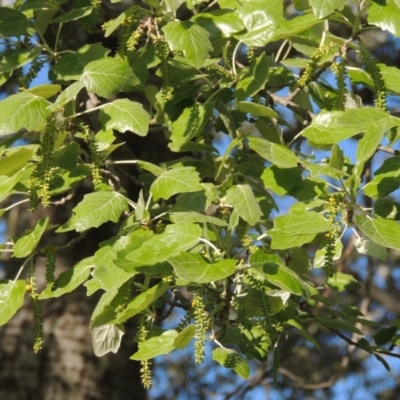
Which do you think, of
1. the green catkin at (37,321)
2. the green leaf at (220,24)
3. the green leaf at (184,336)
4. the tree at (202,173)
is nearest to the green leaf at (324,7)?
the tree at (202,173)

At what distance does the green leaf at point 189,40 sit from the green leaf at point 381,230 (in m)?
0.42

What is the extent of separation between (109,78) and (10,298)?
0.44 m

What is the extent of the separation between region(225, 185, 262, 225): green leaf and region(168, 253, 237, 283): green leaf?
18 centimetres

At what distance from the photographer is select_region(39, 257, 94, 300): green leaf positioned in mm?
1479

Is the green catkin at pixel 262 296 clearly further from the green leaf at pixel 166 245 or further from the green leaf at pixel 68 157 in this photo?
the green leaf at pixel 68 157

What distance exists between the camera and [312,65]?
1.60m

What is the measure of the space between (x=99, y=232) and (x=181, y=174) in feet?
3.84

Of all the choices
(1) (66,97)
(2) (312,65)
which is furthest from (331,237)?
(1) (66,97)

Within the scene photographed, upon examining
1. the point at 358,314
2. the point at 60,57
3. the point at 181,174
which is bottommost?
the point at 358,314

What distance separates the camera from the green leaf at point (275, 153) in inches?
59.2

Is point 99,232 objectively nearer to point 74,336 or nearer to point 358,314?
point 74,336

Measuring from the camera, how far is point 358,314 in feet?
6.30

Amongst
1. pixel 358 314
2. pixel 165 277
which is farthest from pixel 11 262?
pixel 165 277

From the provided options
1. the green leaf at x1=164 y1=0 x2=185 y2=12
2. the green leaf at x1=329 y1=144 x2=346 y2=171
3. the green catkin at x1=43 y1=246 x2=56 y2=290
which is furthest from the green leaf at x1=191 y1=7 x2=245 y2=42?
the green catkin at x1=43 y1=246 x2=56 y2=290
